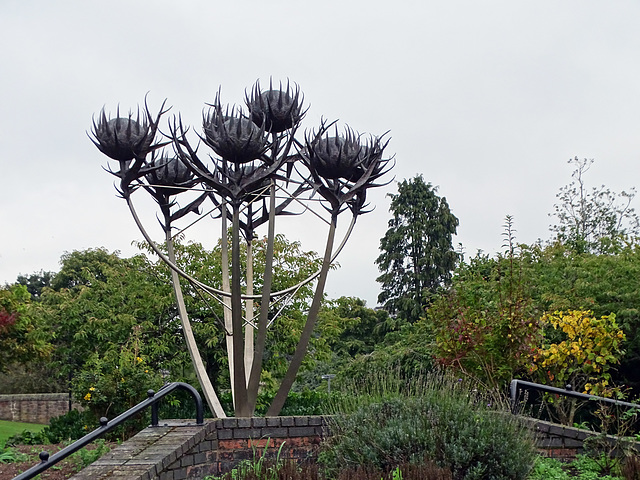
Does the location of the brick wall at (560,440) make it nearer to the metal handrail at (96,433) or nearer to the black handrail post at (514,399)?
the black handrail post at (514,399)

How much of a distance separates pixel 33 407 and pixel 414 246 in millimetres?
15881

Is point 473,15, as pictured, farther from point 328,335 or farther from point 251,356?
point 328,335

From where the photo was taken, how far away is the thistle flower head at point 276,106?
299 inches

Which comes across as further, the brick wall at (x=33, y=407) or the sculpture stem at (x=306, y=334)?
the brick wall at (x=33, y=407)

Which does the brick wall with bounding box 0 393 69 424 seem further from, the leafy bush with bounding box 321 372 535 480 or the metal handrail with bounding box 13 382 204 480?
the leafy bush with bounding box 321 372 535 480

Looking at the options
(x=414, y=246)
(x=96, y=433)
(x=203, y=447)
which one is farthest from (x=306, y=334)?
(x=414, y=246)

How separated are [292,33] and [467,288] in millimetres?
5892

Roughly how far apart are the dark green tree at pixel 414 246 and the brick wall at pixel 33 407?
13.3 meters

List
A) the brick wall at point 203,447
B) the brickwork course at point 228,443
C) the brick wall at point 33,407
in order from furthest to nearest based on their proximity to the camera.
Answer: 1. the brick wall at point 33,407
2. the brickwork course at point 228,443
3. the brick wall at point 203,447

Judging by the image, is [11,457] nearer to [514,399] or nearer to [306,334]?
[306,334]

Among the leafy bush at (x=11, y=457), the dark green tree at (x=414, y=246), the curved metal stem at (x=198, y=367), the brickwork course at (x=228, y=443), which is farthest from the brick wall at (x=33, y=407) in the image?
the brickwork course at (x=228, y=443)

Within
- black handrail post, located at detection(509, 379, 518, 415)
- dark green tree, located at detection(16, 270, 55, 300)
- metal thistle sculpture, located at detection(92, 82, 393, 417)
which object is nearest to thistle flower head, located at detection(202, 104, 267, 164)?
metal thistle sculpture, located at detection(92, 82, 393, 417)

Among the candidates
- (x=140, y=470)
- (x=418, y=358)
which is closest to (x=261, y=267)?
(x=418, y=358)

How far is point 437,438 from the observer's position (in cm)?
480
